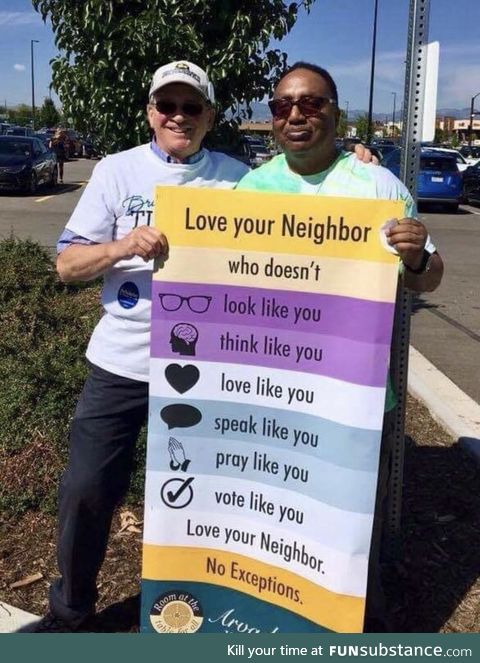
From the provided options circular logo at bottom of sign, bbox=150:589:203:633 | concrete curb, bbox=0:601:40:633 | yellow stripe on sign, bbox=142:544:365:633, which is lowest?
concrete curb, bbox=0:601:40:633

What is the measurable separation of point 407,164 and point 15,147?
20579 mm

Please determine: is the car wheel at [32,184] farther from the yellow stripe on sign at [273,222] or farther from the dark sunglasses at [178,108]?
the yellow stripe on sign at [273,222]

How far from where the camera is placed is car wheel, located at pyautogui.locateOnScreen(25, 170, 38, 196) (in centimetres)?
2110

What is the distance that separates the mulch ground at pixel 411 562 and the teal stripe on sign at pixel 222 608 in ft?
1.74

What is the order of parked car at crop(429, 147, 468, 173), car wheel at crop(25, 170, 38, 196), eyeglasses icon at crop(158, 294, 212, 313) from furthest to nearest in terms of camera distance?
1. parked car at crop(429, 147, 468, 173)
2. car wheel at crop(25, 170, 38, 196)
3. eyeglasses icon at crop(158, 294, 212, 313)

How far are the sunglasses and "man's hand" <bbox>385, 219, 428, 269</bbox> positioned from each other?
1.58 ft

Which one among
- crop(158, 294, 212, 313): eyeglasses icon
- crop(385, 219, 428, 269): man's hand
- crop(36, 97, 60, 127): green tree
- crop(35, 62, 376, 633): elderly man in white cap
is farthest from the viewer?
crop(36, 97, 60, 127): green tree

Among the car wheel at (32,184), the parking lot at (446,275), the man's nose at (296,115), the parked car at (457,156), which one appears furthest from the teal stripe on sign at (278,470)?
the parked car at (457,156)

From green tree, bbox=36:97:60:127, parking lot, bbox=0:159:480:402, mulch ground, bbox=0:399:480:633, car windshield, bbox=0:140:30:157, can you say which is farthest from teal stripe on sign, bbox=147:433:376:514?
green tree, bbox=36:97:60:127

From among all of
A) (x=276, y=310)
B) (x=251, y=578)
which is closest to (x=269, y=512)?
(x=251, y=578)

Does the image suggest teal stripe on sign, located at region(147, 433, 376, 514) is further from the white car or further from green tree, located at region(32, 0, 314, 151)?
the white car

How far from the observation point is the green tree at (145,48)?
Answer: 17.8ft

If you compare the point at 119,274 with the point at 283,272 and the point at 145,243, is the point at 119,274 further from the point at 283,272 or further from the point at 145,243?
the point at 283,272

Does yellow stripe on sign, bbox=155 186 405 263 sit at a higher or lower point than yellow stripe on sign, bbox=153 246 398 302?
higher
